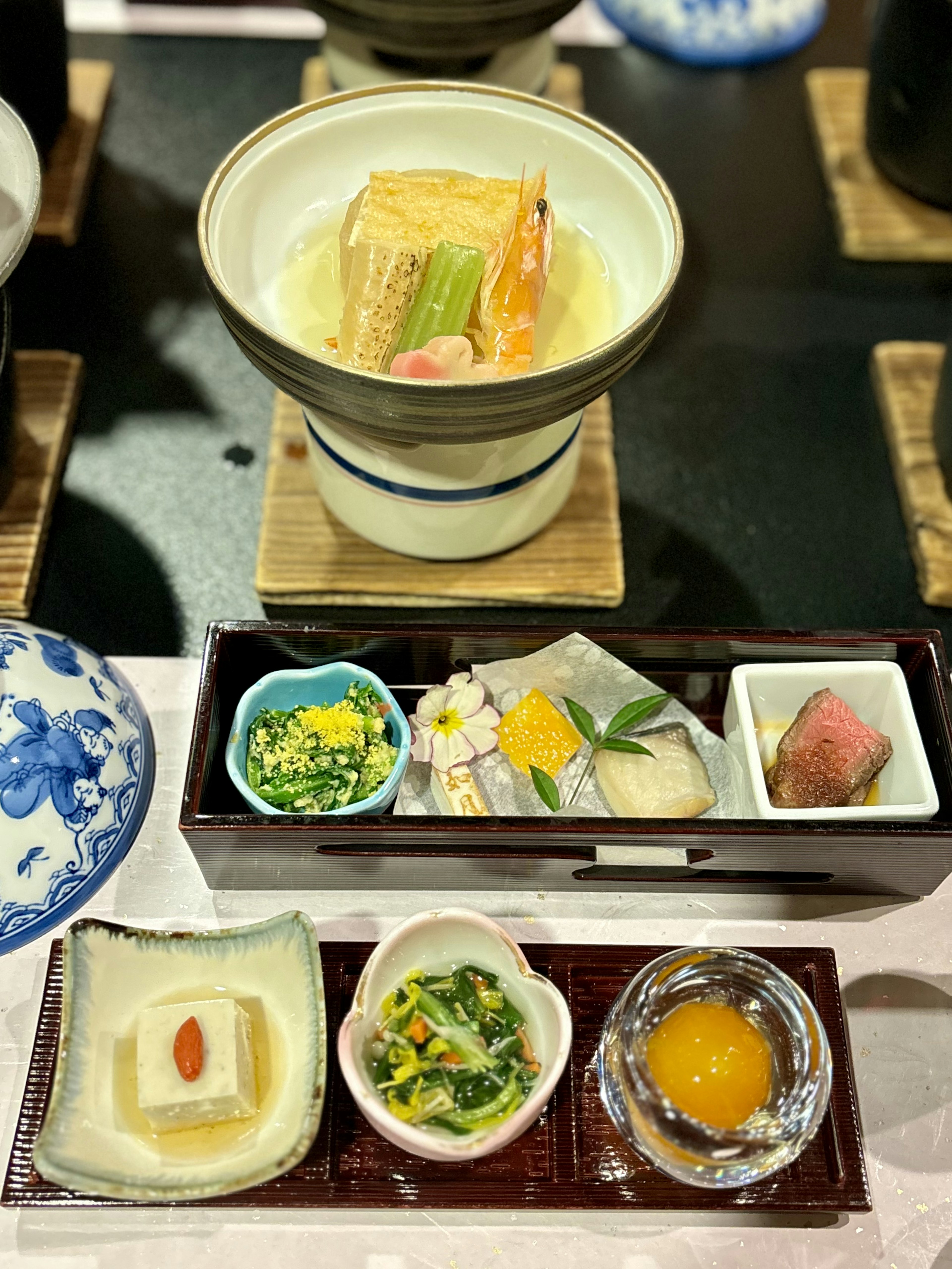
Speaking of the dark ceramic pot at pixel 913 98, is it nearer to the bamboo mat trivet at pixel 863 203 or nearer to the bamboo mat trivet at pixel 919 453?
the bamboo mat trivet at pixel 863 203

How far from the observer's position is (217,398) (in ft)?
5.78

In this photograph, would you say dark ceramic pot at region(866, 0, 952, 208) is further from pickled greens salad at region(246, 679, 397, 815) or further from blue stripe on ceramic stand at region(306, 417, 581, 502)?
pickled greens salad at region(246, 679, 397, 815)

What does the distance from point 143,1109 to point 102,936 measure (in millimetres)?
160

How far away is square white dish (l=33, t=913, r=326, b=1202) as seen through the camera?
3.33ft

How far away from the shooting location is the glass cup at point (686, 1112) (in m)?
1.03

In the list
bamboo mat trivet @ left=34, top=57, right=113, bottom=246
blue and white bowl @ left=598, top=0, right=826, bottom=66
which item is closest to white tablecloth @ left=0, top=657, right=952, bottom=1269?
bamboo mat trivet @ left=34, top=57, right=113, bottom=246

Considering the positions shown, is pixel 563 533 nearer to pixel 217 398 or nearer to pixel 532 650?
pixel 532 650

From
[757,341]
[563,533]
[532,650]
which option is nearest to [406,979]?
[532,650]

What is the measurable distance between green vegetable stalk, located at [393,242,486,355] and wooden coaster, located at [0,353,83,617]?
0.59 meters

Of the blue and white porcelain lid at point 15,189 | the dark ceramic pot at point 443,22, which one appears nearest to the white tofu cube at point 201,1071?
the blue and white porcelain lid at point 15,189

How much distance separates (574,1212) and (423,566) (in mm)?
762

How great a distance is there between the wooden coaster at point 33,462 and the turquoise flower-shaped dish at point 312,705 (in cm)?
39

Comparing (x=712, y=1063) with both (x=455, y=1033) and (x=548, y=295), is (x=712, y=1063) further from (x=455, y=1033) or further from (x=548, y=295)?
(x=548, y=295)

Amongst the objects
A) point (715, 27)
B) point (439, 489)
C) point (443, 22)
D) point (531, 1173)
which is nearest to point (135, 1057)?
point (531, 1173)
